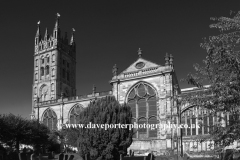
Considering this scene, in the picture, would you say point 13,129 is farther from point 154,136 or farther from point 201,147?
point 201,147

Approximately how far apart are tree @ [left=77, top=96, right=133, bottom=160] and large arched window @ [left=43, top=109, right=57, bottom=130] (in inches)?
1068

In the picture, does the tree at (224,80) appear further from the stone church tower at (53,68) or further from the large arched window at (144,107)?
the stone church tower at (53,68)

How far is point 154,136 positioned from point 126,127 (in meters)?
14.3

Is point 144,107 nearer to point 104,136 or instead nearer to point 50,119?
point 104,136

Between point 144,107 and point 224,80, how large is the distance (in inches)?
1309

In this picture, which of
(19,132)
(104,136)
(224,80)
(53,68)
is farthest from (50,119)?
(224,80)

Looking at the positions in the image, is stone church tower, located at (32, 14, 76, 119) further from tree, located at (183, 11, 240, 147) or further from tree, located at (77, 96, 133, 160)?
tree, located at (183, 11, 240, 147)

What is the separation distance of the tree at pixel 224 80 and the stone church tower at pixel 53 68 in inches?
2256

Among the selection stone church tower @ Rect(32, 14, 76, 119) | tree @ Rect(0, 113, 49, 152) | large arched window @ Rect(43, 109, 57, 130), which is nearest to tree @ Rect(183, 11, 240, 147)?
tree @ Rect(0, 113, 49, 152)

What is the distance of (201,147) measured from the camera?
1459 inches

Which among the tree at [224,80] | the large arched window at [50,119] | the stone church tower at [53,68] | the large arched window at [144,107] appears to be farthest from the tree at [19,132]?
the tree at [224,80]

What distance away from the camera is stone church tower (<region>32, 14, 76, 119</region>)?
221ft

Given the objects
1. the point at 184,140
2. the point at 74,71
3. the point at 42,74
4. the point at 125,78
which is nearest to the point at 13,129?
the point at 125,78

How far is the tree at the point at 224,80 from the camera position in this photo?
916cm
